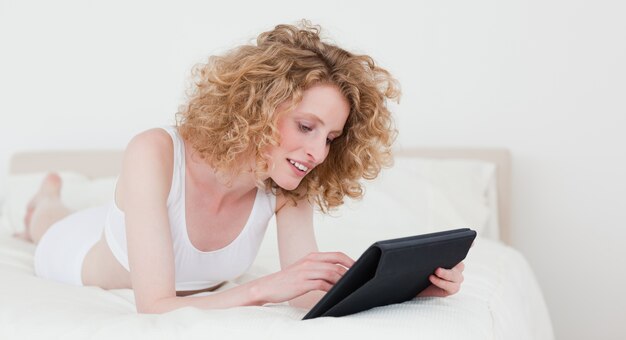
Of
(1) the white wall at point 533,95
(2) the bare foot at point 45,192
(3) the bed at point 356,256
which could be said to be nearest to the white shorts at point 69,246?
(3) the bed at point 356,256

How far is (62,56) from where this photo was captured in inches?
150

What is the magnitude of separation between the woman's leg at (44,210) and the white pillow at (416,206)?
82 centimetres

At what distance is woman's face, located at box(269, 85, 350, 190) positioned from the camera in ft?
5.73

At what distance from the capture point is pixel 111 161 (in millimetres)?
3611

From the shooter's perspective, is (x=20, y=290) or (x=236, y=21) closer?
(x=20, y=290)

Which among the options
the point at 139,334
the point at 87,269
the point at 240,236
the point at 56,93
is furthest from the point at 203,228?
the point at 56,93

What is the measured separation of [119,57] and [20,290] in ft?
6.67

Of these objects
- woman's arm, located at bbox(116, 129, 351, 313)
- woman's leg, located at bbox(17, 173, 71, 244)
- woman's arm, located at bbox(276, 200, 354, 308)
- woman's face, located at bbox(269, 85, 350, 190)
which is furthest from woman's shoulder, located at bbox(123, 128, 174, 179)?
woman's leg, located at bbox(17, 173, 71, 244)

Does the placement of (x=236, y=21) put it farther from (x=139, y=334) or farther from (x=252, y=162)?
(x=139, y=334)

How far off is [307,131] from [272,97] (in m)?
0.11

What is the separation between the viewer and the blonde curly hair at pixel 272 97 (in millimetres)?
1758

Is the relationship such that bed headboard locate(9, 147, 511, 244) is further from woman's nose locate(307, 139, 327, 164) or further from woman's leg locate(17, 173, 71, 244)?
woman's nose locate(307, 139, 327, 164)

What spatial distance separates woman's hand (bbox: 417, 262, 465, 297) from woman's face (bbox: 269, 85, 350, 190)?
0.36m

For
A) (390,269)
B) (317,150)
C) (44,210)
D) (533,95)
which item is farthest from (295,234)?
(533,95)
